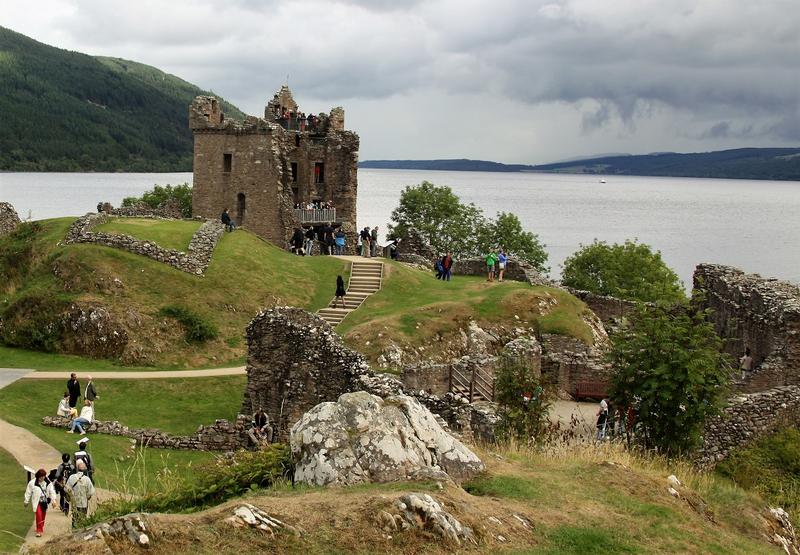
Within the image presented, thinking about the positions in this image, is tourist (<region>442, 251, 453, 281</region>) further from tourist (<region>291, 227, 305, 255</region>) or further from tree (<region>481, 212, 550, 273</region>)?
tree (<region>481, 212, 550, 273</region>)

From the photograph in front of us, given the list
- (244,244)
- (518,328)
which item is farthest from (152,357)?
(518,328)

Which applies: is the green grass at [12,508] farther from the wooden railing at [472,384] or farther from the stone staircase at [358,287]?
the stone staircase at [358,287]

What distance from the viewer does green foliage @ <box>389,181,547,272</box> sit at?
88.1m

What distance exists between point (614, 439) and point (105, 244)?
27.5 metres

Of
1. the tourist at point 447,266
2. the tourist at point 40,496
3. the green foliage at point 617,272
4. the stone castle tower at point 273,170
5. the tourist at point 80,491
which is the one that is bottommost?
the green foliage at point 617,272

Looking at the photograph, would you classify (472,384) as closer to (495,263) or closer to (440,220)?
(495,263)

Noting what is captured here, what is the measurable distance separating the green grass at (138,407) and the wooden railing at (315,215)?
26.6 metres

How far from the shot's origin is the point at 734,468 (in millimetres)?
26953

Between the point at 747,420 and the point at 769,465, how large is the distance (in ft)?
4.75

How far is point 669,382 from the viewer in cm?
2459

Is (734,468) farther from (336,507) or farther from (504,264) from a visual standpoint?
(504,264)

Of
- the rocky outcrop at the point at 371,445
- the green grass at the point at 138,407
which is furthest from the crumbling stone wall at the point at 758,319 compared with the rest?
the green grass at the point at 138,407

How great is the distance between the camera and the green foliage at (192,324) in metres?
40.4

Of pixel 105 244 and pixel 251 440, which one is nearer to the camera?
pixel 251 440
